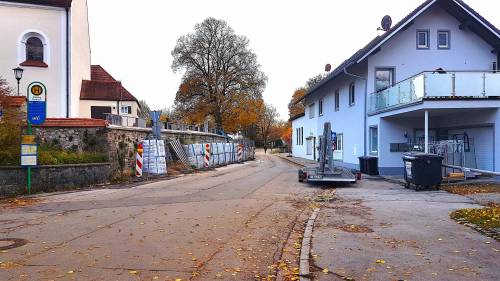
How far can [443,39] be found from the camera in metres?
26.6

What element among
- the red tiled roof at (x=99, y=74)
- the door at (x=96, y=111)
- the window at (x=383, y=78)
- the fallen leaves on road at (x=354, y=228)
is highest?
the red tiled roof at (x=99, y=74)

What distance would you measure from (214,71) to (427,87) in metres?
41.2

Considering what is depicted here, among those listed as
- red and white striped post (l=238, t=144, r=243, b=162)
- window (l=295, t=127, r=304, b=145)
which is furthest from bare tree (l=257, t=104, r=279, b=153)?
red and white striped post (l=238, t=144, r=243, b=162)

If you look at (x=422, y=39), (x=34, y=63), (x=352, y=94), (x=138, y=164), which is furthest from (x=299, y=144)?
(x=138, y=164)

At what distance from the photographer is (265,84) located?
61250 mm

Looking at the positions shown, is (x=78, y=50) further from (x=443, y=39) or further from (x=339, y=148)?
(x=443, y=39)

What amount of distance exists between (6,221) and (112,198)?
14.4 ft

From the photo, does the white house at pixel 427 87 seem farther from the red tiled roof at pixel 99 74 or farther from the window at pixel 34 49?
the red tiled roof at pixel 99 74

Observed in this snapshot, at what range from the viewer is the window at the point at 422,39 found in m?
26.4

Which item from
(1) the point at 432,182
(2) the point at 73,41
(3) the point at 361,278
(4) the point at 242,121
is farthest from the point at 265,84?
(3) the point at 361,278

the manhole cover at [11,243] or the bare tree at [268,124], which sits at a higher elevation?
the bare tree at [268,124]

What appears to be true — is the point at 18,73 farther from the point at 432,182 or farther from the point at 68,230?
the point at 432,182

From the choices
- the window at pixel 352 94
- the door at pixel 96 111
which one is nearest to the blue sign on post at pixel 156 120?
the window at pixel 352 94

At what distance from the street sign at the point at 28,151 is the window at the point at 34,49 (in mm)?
17040
